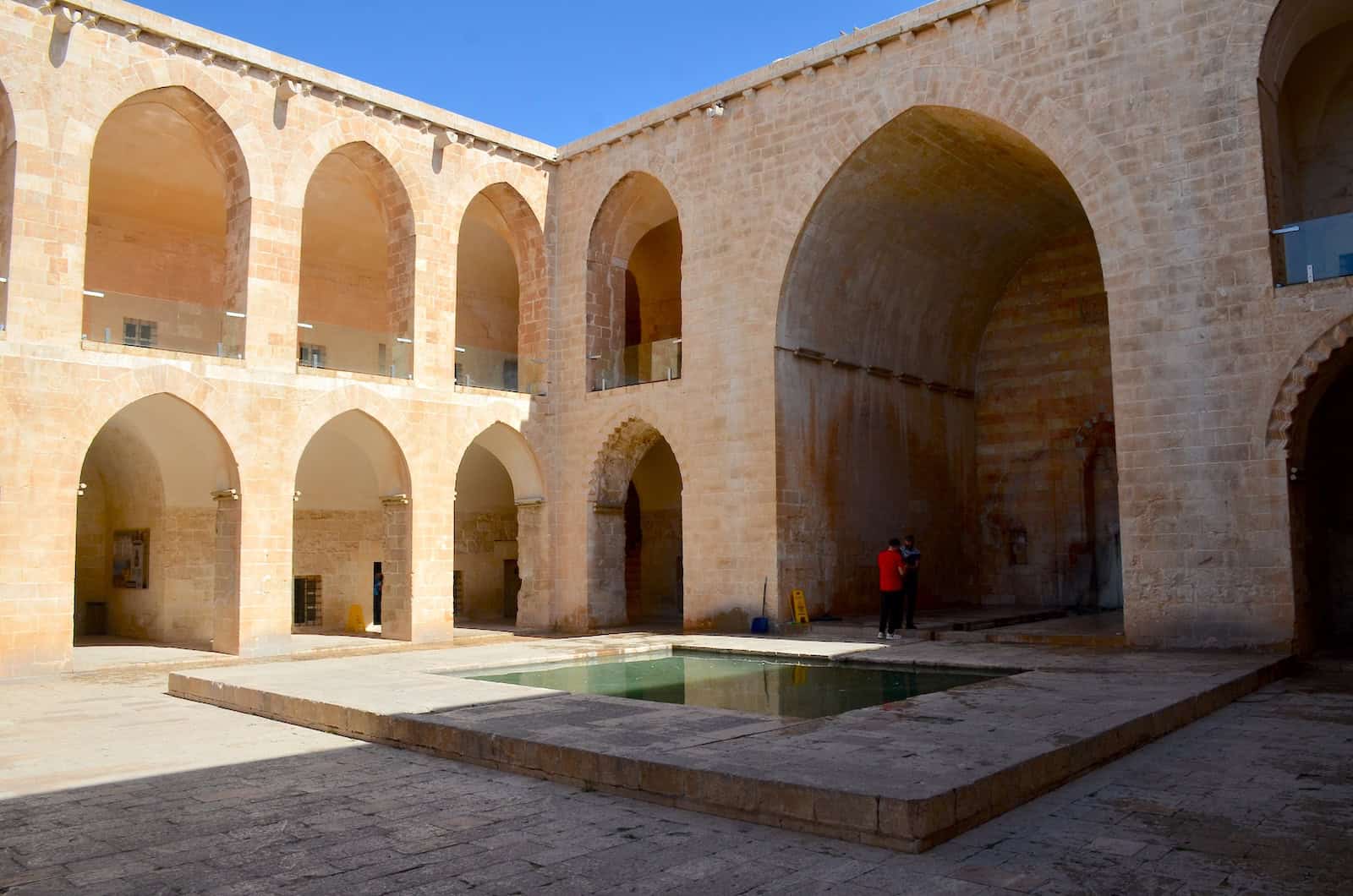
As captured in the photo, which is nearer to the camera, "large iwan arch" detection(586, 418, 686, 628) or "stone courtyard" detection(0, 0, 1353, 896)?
"stone courtyard" detection(0, 0, 1353, 896)

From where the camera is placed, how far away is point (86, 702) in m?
9.24

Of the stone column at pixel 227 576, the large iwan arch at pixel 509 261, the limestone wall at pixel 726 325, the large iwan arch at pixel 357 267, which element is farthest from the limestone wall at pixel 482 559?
the stone column at pixel 227 576

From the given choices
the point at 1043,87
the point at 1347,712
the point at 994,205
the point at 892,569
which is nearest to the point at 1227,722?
the point at 1347,712

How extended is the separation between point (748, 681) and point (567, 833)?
538cm

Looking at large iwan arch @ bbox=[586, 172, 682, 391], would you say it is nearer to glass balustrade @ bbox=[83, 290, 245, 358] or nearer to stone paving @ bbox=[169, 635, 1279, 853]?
glass balustrade @ bbox=[83, 290, 245, 358]

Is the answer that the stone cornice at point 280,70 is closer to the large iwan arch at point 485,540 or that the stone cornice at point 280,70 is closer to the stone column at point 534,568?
the large iwan arch at point 485,540

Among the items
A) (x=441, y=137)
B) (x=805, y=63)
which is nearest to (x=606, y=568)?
(x=441, y=137)

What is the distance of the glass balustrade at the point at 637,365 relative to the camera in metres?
15.8

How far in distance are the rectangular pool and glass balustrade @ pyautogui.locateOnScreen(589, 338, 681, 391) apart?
520 cm

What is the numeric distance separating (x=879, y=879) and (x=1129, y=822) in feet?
4.91

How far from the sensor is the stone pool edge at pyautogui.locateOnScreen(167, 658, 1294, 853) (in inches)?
176

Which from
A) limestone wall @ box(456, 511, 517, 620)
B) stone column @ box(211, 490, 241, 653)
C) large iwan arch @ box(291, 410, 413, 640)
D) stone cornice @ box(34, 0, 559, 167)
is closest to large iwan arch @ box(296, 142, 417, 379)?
stone cornice @ box(34, 0, 559, 167)

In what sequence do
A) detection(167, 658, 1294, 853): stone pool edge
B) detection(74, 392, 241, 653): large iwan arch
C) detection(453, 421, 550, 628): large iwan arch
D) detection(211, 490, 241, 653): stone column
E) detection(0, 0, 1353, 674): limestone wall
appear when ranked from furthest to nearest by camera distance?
detection(453, 421, 550, 628): large iwan arch < detection(74, 392, 241, 653): large iwan arch < detection(211, 490, 241, 653): stone column < detection(0, 0, 1353, 674): limestone wall < detection(167, 658, 1294, 853): stone pool edge

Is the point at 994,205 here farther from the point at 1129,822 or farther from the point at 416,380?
the point at 1129,822
